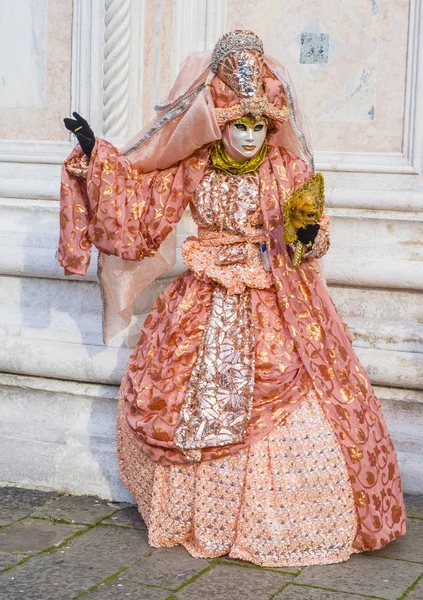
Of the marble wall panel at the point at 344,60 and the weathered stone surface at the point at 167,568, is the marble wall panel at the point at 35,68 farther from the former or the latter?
the weathered stone surface at the point at 167,568

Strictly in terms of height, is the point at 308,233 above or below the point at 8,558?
above

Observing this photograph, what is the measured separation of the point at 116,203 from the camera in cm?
374

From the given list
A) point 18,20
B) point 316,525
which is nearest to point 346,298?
point 316,525

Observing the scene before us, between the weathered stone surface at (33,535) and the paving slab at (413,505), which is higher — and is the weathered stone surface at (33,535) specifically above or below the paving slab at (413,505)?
below

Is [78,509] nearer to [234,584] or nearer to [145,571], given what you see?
[145,571]

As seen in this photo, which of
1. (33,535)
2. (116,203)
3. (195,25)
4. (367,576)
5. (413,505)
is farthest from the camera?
(195,25)

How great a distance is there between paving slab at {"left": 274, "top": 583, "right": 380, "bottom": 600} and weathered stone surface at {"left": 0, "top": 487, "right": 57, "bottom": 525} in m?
1.17

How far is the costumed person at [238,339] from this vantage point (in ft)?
11.8

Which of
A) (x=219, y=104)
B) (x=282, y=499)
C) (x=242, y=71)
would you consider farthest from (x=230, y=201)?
(x=282, y=499)

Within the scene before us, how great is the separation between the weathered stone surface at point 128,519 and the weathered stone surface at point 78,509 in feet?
0.13

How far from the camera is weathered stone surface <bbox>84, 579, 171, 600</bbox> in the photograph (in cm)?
334

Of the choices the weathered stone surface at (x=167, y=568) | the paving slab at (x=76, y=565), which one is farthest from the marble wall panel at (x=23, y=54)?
the weathered stone surface at (x=167, y=568)

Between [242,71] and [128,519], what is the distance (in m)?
1.65

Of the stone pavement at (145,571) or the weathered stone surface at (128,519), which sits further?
the weathered stone surface at (128,519)
